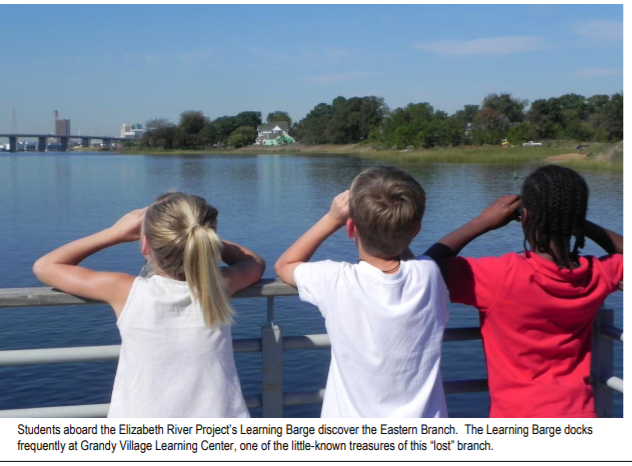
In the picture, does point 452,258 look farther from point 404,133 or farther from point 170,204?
point 404,133

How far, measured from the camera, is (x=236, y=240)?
16.1 m

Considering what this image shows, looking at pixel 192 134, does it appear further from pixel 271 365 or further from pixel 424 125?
pixel 271 365

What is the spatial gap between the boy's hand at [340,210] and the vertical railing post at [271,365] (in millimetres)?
415

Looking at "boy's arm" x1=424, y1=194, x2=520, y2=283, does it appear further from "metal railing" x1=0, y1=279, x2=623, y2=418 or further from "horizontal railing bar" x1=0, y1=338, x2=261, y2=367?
"horizontal railing bar" x1=0, y1=338, x2=261, y2=367

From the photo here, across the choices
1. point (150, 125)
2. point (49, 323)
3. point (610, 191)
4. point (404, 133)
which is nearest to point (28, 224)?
point (49, 323)

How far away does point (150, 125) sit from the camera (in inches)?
4729

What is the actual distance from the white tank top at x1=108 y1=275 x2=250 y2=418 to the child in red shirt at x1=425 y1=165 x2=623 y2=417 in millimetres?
792

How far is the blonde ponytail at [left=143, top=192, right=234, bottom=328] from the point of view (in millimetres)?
2150

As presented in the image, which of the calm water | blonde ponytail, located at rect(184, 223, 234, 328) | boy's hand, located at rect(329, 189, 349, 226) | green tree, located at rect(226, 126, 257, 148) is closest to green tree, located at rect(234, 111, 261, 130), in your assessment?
green tree, located at rect(226, 126, 257, 148)

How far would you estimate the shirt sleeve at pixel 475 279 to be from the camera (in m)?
2.29

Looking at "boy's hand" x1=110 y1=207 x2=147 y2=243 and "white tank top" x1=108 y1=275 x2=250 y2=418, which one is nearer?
"white tank top" x1=108 y1=275 x2=250 y2=418

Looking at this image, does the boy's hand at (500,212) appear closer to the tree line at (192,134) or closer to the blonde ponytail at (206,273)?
the blonde ponytail at (206,273)

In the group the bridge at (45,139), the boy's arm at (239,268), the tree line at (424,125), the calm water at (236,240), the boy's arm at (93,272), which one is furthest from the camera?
the bridge at (45,139)

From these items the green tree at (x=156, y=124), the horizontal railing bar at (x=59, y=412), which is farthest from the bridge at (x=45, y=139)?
the horizontal railing bar at (x=59, y=412)
